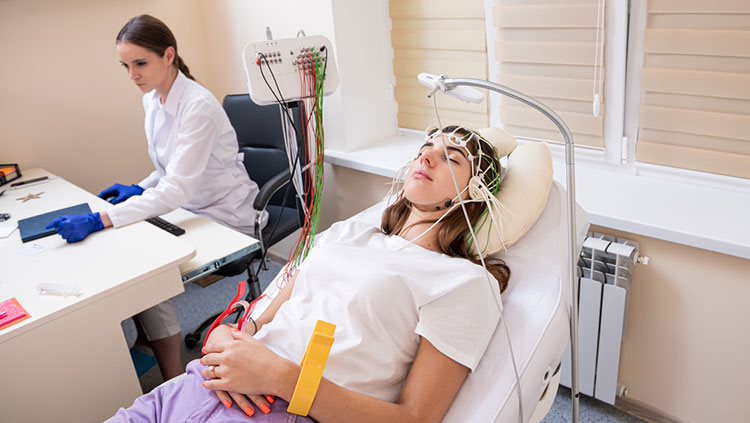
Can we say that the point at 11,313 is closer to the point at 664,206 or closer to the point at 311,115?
the point at 311,115

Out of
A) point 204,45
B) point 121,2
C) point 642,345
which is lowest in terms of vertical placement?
point 642,345

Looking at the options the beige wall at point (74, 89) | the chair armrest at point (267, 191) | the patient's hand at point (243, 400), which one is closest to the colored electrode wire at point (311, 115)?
the chair armrest at point (267, 191)

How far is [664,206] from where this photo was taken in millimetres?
1712

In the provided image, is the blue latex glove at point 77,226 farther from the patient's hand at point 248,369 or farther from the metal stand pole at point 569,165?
the metal stand pole at point 569,165

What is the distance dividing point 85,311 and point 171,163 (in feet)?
2.41

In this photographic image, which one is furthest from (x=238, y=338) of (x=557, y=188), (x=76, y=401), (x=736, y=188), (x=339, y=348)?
(x=736, y=188)

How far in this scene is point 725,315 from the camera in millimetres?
1605

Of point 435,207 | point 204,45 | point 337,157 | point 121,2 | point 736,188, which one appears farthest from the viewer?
point 204,45

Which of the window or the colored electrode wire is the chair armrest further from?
the window

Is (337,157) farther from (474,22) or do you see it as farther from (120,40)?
(120,40)

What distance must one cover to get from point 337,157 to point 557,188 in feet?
3.78

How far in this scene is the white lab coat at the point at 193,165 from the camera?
1949 millimetres

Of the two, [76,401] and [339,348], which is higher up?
[339,348]

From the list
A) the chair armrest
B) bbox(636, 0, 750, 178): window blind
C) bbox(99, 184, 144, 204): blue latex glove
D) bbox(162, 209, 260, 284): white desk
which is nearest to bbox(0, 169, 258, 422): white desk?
bbox(162, 209, 260, 284): white desk
